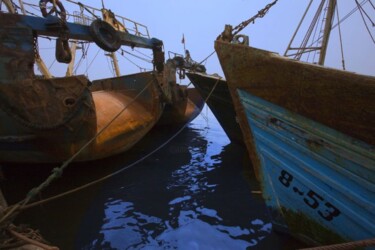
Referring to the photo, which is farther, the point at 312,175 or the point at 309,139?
the point at 312,175

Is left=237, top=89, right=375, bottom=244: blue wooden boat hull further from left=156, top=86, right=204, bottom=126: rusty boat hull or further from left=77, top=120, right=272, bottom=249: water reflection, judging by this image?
left=156, top=86, right=204, bottom=126: rusty boat hull

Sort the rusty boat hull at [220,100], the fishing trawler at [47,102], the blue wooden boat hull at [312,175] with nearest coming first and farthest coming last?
the blue wooden boat hull at [312,175] < the fishing trawler at [47,102] < the rusty boat hull at [220,100]

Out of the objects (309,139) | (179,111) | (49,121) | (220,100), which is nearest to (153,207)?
(49,121)

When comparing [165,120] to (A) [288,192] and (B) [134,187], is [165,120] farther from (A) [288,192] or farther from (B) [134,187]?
(A) [288,192]

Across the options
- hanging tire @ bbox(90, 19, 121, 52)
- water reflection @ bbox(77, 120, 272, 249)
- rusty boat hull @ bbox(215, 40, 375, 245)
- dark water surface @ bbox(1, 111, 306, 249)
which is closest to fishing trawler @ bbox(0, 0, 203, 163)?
hanging tire @ bbox(90, 19, 121, 52)

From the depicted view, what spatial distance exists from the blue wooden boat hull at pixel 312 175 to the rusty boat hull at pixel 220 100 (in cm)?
503

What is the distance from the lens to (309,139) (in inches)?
118

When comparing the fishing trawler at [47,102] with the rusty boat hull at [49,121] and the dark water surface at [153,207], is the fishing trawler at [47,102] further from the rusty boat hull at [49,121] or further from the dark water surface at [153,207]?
the dark water surface at [153,207]

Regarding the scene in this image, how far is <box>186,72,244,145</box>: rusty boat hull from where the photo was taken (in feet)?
29.3

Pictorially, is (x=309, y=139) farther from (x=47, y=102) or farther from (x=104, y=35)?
(x=104, y=35)

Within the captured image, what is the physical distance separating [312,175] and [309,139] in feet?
1.43

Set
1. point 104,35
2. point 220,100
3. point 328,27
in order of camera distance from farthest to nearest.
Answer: point 220,100, point 104,35, point 328,27

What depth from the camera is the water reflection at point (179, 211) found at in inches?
165

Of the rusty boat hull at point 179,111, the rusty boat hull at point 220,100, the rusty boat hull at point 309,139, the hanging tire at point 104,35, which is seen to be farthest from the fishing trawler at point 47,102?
the rusty boat hull at point 179,111
